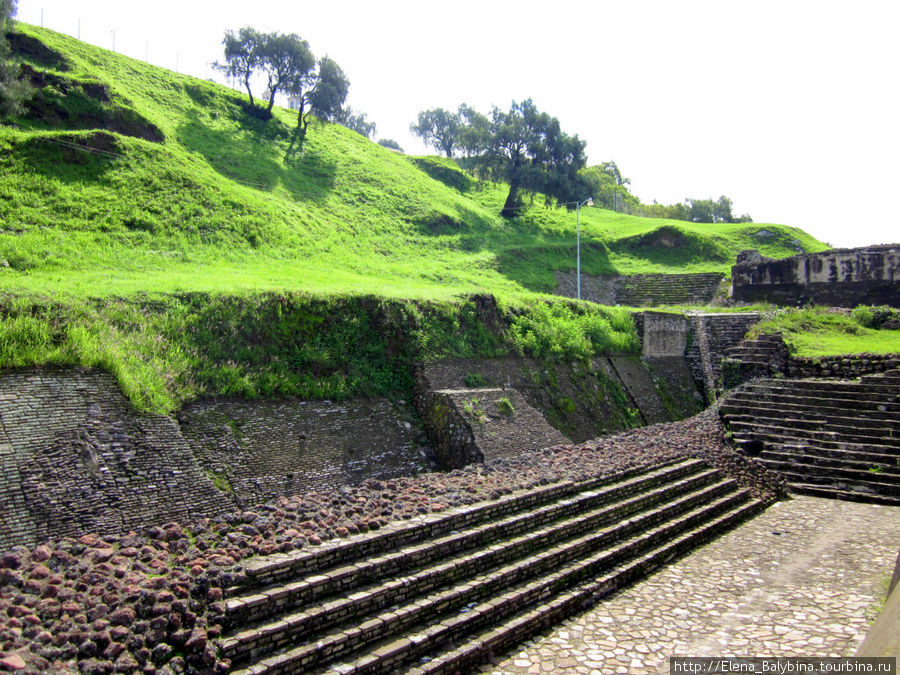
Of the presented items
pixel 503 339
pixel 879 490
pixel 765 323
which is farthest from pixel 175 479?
pixel 765 323

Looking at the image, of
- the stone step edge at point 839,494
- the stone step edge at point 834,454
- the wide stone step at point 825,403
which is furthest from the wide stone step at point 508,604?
the wide stone step at point 825,403

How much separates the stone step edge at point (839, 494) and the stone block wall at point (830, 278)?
13.1 metres

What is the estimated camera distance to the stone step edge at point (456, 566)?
3949mm

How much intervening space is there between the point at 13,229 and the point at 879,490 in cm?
1658

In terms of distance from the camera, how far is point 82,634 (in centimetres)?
345

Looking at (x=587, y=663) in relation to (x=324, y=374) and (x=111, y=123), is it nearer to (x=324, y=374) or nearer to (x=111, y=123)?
(x=324, y=374)

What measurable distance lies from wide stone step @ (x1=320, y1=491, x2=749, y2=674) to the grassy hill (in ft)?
13.0

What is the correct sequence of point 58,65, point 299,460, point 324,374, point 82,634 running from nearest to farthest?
1. point 82,634
2. point 299,460
3. point 324,374
4. point 58,65

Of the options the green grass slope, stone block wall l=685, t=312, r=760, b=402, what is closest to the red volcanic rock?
the green grass slope

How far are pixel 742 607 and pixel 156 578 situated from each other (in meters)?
5.28

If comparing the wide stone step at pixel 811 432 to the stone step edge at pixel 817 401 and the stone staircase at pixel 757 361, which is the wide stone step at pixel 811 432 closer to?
the stone step edge at pixel 817 401

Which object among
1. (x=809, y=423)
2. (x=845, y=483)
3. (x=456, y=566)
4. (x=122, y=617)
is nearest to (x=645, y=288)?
(x=809, y=423)

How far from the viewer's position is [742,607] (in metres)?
5.78

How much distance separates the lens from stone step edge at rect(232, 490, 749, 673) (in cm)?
401
